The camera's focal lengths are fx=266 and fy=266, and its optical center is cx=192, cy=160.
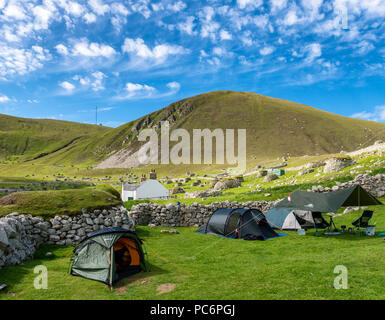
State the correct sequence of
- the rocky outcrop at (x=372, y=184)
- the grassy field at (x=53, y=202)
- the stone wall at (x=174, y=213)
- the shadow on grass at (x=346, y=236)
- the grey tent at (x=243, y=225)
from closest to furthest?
1. the shadow on grass at (x=346, y=236)
2. the grassy field at (x=53, y=202)
3. the grey tent at (x=243, y=225)
4. the stone wall at (x=174, y=213)
5. the rocky outcrop at (x=372, y=184)

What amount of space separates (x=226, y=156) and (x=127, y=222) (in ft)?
475

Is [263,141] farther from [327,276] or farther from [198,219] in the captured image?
[327,276]

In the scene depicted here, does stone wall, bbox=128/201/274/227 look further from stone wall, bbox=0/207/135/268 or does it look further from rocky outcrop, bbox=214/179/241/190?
rocky outcrop, bbox=214/179/241/190

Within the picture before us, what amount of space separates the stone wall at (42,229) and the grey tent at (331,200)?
1158 centimetres

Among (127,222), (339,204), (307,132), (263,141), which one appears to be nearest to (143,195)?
(127,222)

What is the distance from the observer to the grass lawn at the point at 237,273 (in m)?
8.84

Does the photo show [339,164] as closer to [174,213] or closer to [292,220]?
[292,220]

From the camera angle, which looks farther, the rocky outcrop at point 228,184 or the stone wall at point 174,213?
the rocky outcrop at point 228,184

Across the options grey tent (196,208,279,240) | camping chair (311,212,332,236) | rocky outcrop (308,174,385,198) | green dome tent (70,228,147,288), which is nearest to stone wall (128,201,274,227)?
grey tent (196,208,279,240)

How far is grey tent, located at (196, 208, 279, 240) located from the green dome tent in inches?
311

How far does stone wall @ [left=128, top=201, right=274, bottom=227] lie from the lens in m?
23.7

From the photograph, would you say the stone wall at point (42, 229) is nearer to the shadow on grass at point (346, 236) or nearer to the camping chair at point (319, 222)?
the shadow on grass at point (346, 236)

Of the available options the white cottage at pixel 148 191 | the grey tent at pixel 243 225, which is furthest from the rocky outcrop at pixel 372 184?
the white cottage at pixel 148 191

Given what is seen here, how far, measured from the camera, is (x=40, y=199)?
17.0m
